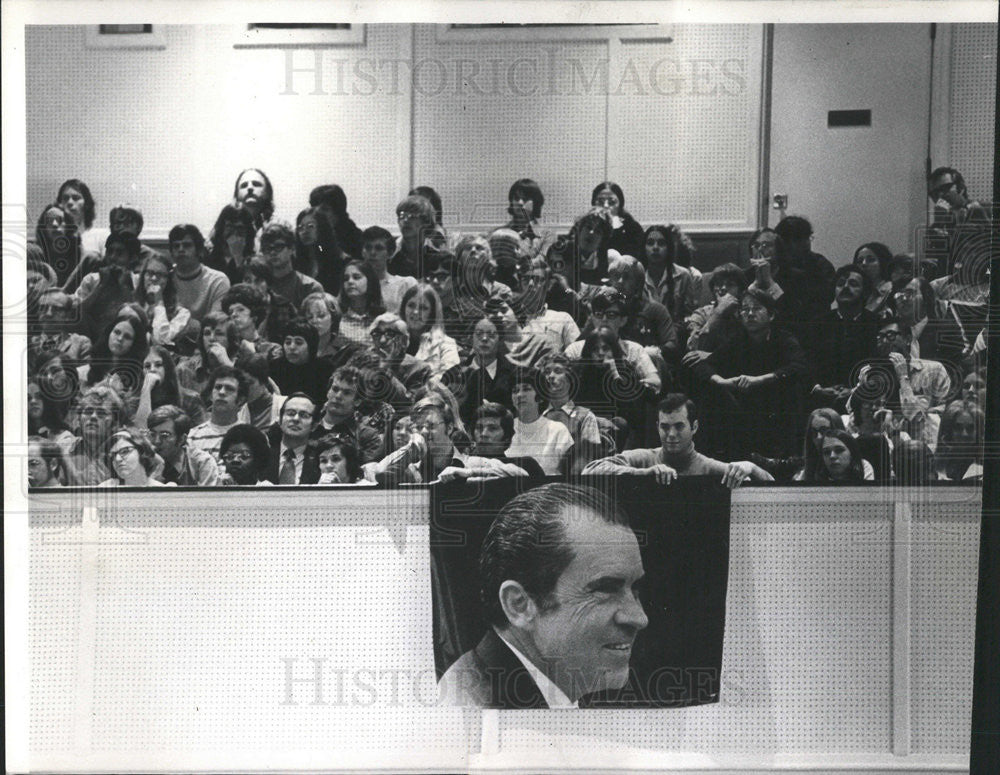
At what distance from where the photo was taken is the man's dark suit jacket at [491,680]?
3.59 metres

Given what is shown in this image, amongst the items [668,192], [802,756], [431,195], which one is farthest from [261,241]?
[802,756]

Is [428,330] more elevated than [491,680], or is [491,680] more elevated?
[428,330]

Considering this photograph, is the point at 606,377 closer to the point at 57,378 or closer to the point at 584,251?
the point at 584,251

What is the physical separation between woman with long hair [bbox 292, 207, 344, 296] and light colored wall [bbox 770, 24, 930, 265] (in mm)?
1323

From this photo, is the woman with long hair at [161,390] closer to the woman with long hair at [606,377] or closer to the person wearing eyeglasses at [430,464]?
the person wearing eyeglasses at [430,464]

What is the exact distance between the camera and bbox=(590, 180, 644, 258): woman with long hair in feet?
11.6

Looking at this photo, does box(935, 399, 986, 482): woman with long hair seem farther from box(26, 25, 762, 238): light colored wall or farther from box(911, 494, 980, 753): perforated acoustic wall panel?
box(26, 25, 762, 238): light colored wall

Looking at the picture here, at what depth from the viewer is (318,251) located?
3523 millimetres

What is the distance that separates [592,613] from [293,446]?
104 cm

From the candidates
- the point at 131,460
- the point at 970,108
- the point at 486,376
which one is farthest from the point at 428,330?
the point at 970,108

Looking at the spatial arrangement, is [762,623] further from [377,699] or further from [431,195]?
[431,195]

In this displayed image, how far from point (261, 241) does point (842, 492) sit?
6.26 ft

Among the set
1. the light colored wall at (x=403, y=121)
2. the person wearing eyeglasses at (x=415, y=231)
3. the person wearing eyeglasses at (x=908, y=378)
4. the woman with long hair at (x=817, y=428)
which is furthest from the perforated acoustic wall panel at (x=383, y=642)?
the light colored wall at (x=403, y=121)

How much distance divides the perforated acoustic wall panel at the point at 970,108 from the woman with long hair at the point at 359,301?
5.82ft
